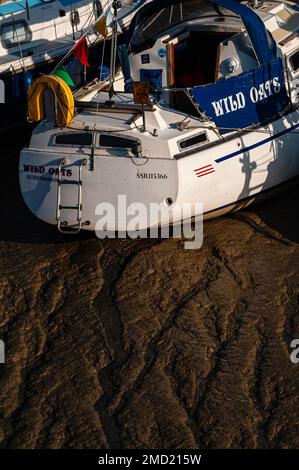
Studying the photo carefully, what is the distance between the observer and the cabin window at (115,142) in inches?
472

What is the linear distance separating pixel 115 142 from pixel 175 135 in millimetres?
820

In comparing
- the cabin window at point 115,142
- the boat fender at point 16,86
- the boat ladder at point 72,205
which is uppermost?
the cabin window at point 115,142

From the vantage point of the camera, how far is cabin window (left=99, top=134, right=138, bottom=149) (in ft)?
39.3

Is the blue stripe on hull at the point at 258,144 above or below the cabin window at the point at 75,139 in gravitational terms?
below

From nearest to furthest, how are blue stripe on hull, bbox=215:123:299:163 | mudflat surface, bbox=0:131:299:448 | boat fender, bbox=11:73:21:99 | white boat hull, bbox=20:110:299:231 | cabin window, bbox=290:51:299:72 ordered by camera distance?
mudflat surface, bbox=0:131:299:448 < white boat hull, bbox=20:110:299:231 < blue stripe on hull, bbox=215:123:299:163 < cabin window, bbox=290:51:299:72 < boat fender, bbox=11:73:21:99

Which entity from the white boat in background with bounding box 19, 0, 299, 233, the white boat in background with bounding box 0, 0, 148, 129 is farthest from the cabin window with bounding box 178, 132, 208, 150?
the white boat in background with bounding box 0, 0, 148, 129

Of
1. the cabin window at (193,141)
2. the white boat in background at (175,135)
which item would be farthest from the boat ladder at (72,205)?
the cabin window at (193,141)

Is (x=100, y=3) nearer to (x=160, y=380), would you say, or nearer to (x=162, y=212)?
(x=162, y=212)

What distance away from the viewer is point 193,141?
12.3m

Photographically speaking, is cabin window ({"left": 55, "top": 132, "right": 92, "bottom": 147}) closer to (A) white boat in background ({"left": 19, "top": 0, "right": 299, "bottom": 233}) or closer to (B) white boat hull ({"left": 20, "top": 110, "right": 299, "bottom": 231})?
(A) white boat in background ({"left": 19, "top": 0, "right": 299, "bottom": 233})

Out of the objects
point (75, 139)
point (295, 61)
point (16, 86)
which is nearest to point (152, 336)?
point (75, 139)

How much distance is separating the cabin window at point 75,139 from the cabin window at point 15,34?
473 centimetres

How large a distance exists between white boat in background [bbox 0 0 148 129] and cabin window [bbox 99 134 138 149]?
381 centimetres

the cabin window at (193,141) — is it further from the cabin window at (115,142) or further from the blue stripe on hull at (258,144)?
the cabin window at (115,142)
